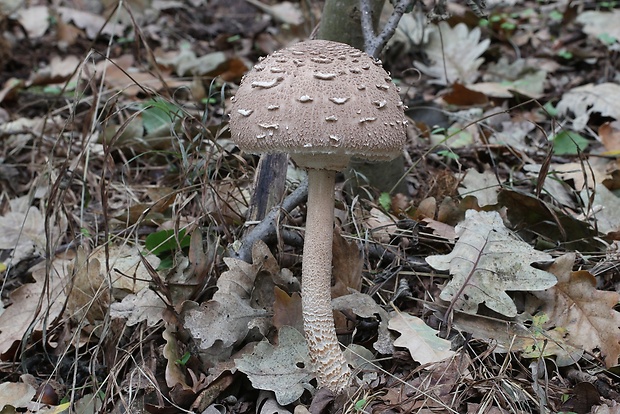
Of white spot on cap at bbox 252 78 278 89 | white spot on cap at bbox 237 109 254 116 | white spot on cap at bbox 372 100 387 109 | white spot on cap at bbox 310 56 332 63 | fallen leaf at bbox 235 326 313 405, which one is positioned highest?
white spot on cap at bbox 310 56 332 63

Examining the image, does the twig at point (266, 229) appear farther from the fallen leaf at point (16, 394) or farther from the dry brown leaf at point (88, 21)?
the dry brown leaf at point (88, 21)

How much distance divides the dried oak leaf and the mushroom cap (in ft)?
2.56

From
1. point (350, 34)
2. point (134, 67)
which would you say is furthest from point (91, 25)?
point (350, 34)

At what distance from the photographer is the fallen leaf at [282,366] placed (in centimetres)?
221

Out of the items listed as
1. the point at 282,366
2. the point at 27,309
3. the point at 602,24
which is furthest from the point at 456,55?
the point at 27,309

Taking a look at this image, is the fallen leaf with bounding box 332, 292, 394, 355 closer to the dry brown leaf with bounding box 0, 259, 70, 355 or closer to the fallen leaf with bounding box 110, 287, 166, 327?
the fallen leaf with bounding box 110, 287, 166, 327

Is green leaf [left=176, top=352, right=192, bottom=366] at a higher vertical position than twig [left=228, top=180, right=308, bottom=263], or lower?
lower

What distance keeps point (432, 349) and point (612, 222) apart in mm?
1461

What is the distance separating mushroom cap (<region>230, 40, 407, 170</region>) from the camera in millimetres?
1845

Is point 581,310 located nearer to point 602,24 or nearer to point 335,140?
point 335,140

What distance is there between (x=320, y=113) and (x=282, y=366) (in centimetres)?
109

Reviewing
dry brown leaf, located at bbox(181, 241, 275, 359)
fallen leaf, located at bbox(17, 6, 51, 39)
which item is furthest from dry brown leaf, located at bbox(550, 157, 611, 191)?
fallen leaf, located at bbox(17, 6, 51, 39)

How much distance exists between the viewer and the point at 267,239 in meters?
2.71

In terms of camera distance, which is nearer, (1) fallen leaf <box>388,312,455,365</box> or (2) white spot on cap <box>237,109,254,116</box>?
(2) white spot on cap <box>237,109,254,116</box>
